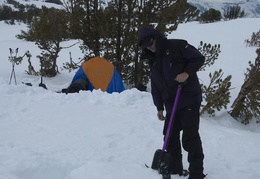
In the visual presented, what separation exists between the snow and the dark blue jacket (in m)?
A: 0.92

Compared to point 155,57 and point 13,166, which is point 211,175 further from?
point 13,166

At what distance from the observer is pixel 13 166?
261cm

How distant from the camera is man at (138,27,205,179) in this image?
7.39 ft

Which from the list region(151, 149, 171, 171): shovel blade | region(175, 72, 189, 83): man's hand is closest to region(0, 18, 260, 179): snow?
region(151, 149, 171, 171): shovel blade

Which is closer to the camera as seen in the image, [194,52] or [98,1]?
[194,52]

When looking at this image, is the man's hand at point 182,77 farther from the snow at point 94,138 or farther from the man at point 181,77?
the snow at point 94,138

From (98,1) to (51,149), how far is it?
235 inches

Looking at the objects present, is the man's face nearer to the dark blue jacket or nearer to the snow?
the dark blue jacket

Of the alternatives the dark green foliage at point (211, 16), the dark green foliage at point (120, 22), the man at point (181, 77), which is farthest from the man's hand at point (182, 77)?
the dark green foliage at point (211, 16)

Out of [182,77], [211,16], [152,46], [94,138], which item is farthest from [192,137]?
[211,16]

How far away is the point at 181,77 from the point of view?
223 cm

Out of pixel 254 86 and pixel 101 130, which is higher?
pixel 254 86

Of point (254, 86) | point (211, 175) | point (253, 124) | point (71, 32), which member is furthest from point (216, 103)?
point (71, 32)

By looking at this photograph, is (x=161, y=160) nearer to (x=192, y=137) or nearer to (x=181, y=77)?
(x=192, y=137)
